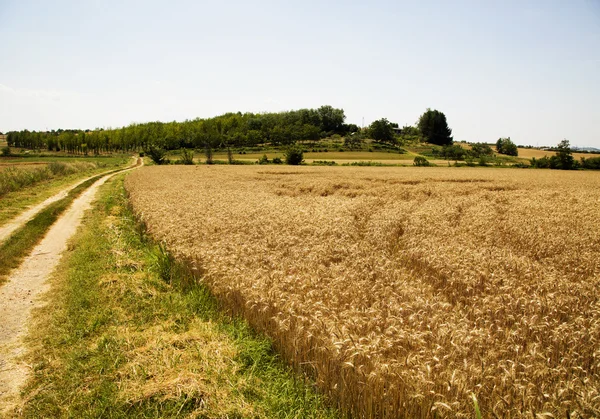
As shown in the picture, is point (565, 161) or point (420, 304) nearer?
point (420, 304)

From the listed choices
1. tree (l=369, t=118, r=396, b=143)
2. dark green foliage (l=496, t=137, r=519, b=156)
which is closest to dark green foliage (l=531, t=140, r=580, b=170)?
dark green foliage (l=496, t=137, r=519, b=156)

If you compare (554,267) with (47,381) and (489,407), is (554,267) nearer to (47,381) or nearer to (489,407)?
(489,407)

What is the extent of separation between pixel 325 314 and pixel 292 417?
5.35ft

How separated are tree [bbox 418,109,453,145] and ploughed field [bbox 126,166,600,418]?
155158 mm

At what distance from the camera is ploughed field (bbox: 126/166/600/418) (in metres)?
3.97

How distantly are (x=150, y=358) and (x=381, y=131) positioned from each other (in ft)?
466

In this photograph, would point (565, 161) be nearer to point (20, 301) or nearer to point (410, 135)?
point (20, 301)

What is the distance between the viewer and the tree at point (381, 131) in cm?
13812

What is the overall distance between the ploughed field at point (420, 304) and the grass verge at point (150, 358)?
0.47 meters

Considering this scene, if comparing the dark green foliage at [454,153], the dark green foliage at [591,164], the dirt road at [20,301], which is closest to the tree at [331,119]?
the dark green foliage at [454,153]

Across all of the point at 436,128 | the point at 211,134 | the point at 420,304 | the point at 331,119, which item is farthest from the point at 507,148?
the point at 420,304

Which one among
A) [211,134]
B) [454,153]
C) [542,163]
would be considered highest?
[211,134]

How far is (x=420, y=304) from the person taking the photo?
5.78 metres

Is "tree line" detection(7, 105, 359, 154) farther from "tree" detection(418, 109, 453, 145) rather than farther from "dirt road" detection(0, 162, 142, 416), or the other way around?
"dirt road" detection(0, 162, 142, 416)
